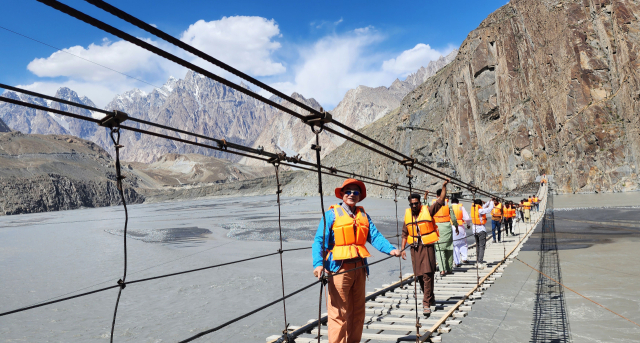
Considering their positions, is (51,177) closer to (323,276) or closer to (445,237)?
(445,237)

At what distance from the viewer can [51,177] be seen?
111m

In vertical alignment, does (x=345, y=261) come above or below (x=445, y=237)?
above

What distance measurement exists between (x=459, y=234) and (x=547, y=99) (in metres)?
48.3

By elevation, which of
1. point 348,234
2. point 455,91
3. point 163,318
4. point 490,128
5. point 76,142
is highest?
point 76,142

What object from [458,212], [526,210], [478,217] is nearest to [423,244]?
[458,212]

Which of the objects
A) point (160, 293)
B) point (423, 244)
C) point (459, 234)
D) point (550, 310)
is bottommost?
point (160, 293)

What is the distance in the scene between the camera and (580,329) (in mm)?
5766

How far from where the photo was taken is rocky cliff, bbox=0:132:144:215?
99.4 m

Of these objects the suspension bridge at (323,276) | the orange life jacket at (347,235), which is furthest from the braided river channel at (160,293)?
the orange life jacket at (347,235)

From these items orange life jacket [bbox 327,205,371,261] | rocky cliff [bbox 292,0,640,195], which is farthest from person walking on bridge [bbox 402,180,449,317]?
rocky cliff [bbox 292,0,640,195]

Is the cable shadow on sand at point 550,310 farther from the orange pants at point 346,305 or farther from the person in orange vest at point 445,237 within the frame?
the orange pants at point 346,305

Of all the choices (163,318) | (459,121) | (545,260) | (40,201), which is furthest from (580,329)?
(40,201)

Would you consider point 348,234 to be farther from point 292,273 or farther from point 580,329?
point 292,273

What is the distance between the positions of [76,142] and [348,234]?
199 meters
